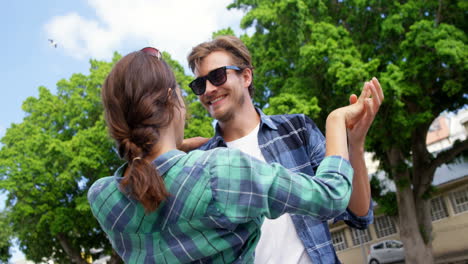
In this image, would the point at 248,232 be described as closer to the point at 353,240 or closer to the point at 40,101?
the point at 40,101

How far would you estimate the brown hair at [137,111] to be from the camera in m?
1.33

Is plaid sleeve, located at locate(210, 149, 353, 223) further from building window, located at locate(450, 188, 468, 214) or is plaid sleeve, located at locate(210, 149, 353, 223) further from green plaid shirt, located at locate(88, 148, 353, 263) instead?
building window, located at locate(450, 188, 468, 214)

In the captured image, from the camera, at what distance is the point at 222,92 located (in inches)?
108

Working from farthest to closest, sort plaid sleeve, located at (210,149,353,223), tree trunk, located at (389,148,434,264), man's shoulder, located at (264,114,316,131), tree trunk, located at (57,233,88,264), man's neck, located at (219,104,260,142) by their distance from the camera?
tree trunk, located at (57,233,88,264)
tree trunk, located at (389,148,434,264)
man's neck, located at (219,104,260,142)
man's shoulder, located at (264,114,316,131)
plaid sleeve, located at (210,149,353,223)

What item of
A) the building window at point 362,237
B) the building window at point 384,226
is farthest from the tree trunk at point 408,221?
the building window at point 362,237

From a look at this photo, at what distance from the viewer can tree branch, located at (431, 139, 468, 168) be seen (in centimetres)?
1817

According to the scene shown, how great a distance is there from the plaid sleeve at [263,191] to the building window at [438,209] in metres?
29.0

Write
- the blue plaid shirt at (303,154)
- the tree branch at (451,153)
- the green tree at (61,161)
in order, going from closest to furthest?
the blue plaid shirt at (303,154), the tree branch at (451,153), the green tree at (61,161)

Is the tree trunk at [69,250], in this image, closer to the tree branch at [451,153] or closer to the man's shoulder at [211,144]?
the tree branch at [451,153]

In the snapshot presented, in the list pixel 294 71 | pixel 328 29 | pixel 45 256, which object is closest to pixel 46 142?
pixel 45 256

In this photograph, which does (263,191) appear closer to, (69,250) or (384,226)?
(69,250)

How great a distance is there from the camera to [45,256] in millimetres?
27016

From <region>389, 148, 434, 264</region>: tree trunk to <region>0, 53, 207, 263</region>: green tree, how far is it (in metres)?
8.40

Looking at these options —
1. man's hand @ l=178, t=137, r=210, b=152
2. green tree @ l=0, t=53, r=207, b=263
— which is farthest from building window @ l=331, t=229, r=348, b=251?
man's hand @ l=178, t=137, r=210, b=152
